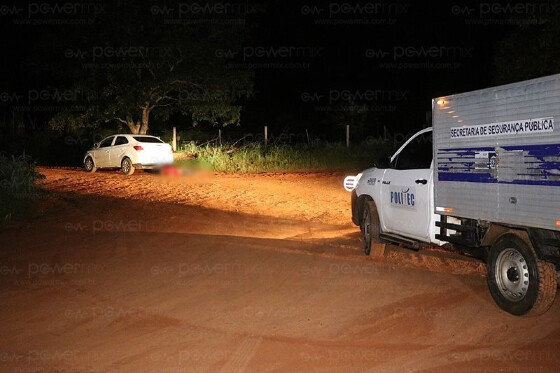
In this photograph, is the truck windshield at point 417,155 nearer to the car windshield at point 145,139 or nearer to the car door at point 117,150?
the car windshield at point 145,139

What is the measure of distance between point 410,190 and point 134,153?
57.7 ft

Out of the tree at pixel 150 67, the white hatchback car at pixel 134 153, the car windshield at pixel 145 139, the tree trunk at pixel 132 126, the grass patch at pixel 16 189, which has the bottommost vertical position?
the grass patch at pixel 16 189

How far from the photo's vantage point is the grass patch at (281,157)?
28.1 m

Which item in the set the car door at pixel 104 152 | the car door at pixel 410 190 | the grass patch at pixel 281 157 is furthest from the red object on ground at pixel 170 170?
the car door at pixel 410 190

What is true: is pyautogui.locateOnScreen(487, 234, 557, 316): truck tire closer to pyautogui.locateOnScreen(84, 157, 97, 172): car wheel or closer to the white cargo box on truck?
the white cargo box on truck

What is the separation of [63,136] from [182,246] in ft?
86.4

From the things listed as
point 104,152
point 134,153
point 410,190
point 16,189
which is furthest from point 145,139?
point 410,190

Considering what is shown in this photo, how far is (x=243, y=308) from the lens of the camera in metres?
8.41

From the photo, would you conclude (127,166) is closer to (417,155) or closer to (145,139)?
(145,139)

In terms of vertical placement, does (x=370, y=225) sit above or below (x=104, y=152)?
below

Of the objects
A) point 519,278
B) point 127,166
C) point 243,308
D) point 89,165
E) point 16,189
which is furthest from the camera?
point 89,165

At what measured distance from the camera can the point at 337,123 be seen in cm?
4100

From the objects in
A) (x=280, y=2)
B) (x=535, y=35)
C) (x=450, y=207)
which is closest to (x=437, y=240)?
(x=450, y=207)

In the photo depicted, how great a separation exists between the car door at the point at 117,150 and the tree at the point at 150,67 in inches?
252
